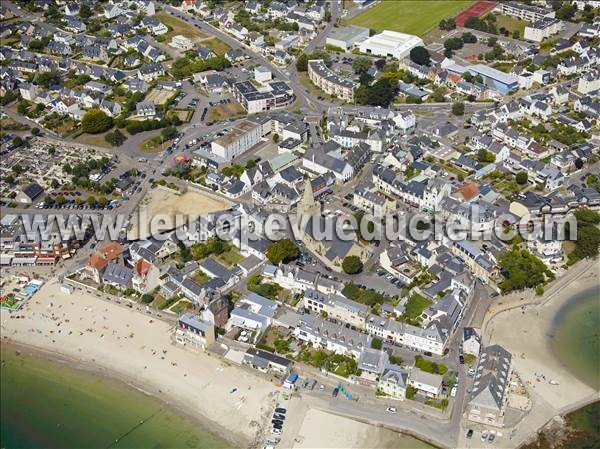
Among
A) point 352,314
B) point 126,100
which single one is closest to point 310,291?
point 352,314

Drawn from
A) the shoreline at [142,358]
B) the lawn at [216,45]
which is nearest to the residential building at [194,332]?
the shoreline at [142,358]

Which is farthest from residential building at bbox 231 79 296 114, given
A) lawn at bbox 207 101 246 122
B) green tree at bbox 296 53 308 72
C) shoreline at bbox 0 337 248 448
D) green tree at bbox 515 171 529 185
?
shoreline at bbox 0 337 248 448

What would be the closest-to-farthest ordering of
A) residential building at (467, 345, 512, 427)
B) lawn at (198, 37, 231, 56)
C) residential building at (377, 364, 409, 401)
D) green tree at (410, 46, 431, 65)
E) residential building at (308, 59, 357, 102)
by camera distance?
residential building at (467, 345, 512, 427) → residential building at (377, 364, 409, 401) → residential building at (308, 59, 357, 102) → green tree at (410, 46, 431, 65) → lawn at (198, 37, 231, 56)

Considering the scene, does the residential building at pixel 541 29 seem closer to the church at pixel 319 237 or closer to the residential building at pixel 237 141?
the residential building at pixel 237 141

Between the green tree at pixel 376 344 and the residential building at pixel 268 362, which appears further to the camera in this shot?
the green tree at pixel 376 344

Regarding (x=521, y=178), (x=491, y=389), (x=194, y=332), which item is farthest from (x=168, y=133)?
(x=491, y=389)

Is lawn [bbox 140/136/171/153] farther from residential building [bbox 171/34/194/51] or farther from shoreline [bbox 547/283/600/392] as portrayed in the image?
shoreline [bbox 547/283/600/392]
